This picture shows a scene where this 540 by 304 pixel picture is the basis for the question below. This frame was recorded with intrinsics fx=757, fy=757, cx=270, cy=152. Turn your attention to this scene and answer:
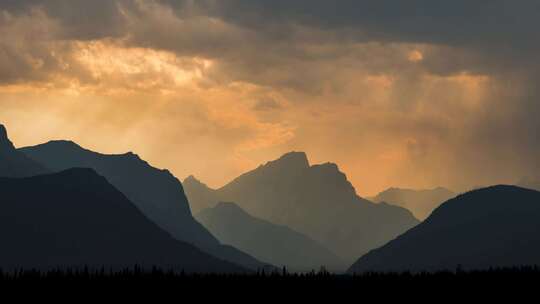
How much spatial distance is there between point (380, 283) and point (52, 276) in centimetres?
5340

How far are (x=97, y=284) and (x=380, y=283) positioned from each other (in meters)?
47.1

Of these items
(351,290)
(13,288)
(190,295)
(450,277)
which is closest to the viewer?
(13,288)

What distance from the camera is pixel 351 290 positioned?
405 ft

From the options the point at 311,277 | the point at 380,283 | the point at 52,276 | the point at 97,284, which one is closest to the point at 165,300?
the point at 97,284

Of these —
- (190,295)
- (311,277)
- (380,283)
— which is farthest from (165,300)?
(380,283)

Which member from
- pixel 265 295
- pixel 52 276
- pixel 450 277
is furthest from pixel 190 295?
pixel 450 277

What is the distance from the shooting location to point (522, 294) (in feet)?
418

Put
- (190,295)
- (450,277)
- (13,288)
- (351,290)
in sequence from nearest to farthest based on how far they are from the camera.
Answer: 1. (13,288)
2. (190,295)
3. (351,290)
4. (450,277)

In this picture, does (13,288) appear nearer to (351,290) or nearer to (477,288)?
(351,290)

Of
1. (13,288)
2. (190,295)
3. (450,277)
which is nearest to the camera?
(13,288)

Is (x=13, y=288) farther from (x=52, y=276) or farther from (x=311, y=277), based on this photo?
(x=311, y=277)

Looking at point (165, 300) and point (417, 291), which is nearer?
point (165, 300)

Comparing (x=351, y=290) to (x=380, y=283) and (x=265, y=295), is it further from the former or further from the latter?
(x=265, y=295)

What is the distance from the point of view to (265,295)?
116938mm
